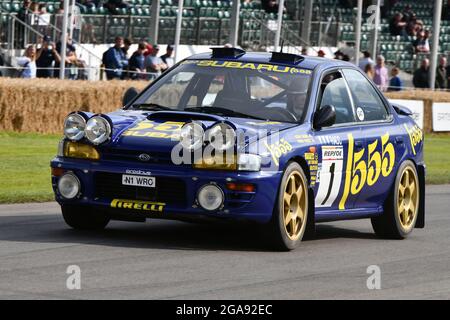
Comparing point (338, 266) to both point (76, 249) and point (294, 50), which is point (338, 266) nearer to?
point (76, 249)

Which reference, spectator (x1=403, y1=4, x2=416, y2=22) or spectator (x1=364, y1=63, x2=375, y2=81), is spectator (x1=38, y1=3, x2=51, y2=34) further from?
spectator (x1=403, y1=4, x2=416, y2=22)

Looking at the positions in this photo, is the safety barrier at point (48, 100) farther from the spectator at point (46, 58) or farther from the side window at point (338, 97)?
the side window at point (338, 97)

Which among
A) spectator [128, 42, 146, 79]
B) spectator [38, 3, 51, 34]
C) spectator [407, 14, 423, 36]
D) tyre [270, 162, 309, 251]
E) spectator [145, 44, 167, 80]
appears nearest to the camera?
tyre [270, 162, 309, 251]

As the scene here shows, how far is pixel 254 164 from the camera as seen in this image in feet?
29.3

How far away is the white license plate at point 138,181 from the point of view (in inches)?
357

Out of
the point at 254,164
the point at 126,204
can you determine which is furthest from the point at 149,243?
the point at 254,164

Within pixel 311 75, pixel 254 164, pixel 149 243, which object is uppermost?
pixel 311 75

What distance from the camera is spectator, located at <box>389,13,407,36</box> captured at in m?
41.5

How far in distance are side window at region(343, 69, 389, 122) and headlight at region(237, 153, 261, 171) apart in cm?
195

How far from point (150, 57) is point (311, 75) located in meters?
17.1

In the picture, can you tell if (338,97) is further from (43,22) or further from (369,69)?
(369,69)

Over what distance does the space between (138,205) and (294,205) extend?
1219 millimetres

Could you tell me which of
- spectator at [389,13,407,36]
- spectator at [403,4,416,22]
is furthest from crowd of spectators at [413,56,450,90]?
spectator at [403,4,416,22]

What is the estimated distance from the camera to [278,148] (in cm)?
915
